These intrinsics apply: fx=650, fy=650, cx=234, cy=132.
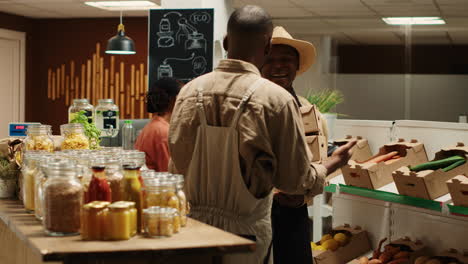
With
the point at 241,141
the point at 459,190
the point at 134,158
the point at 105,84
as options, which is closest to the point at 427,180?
the point at 459,190

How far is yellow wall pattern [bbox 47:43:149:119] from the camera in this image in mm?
10883

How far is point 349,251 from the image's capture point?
3.75 meters

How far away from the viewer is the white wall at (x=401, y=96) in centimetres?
966

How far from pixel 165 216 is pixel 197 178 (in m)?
0.50

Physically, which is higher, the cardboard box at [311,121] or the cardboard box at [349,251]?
the cardboard box at [311,121]

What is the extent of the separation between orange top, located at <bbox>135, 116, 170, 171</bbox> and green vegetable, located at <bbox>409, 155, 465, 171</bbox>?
1537 mm

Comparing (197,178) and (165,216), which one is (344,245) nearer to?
(197,178)

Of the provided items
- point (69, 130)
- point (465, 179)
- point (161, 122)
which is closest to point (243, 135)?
point (69, 130)

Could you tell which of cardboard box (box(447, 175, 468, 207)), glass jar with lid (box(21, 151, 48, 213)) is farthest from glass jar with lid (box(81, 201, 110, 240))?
cardboard box (box(447, 175, 468, 207))

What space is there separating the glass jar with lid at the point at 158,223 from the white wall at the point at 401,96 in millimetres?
8500

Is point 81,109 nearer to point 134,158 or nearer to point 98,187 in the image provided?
point 134,158

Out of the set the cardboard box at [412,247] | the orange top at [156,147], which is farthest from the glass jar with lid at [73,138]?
the cardboard box at [412,247]

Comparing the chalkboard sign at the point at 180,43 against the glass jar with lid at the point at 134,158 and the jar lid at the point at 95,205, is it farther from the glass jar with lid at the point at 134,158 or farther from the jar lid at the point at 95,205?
the jar lid at the point at 95,205

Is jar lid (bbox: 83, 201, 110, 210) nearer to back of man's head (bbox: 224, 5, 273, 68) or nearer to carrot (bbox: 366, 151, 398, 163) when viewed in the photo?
back of man's head (bbox: 224, 5, 273, 68)
